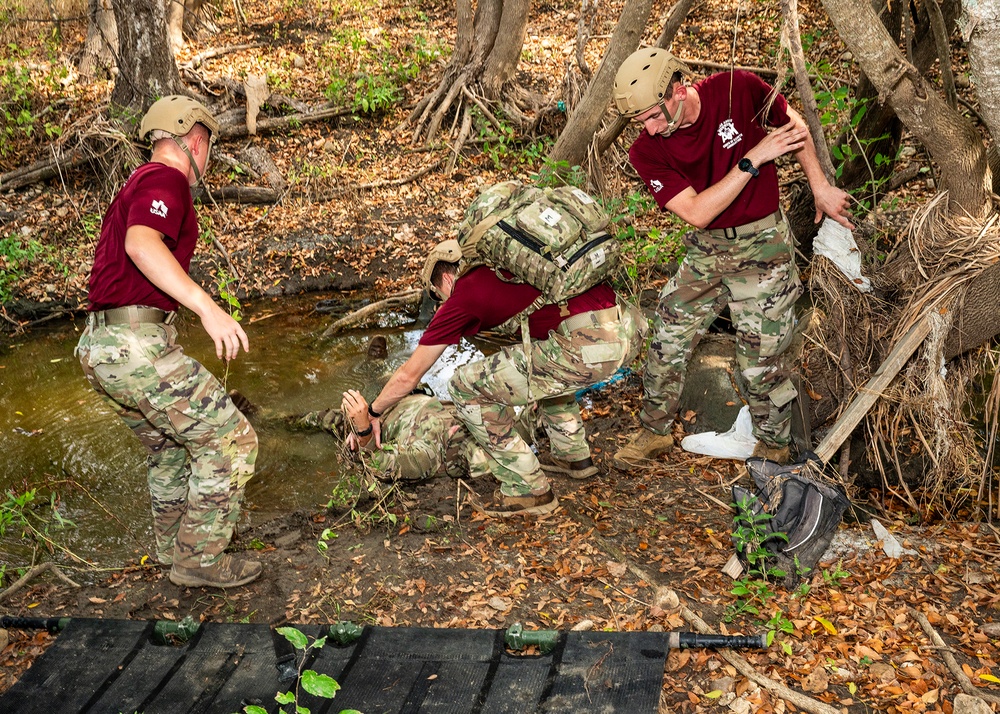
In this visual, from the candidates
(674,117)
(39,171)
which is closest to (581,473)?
(674,117)

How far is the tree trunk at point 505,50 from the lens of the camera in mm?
10578

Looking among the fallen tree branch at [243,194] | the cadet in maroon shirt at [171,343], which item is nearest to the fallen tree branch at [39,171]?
the fallen tree branch at [243,194]

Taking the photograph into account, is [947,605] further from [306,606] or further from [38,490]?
[38,490]

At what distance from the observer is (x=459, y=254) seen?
15.0 feet

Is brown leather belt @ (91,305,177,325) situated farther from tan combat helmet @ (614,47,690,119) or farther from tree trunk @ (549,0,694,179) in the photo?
tree trunk @ (549,0,694,179)

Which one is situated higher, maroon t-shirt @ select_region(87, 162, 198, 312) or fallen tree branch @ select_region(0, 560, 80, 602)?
maroon t-shirt @ select_region(87, 162, 198, 312)

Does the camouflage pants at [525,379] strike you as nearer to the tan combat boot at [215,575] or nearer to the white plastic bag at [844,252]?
the white plastic bag at [844,252]

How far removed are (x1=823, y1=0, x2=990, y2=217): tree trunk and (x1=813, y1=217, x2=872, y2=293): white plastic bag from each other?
0.59 metres

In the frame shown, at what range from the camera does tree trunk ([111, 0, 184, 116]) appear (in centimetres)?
964

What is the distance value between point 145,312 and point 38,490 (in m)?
2.35

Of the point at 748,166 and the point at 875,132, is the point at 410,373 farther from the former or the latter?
the point at 875,132

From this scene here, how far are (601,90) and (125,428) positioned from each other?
4831 millimetres

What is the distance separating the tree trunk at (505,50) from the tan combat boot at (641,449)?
6705 mm

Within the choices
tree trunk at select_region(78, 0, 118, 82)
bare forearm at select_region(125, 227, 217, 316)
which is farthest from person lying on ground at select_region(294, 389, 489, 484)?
tree trunk at select_region(78, 0, 118, 82)
